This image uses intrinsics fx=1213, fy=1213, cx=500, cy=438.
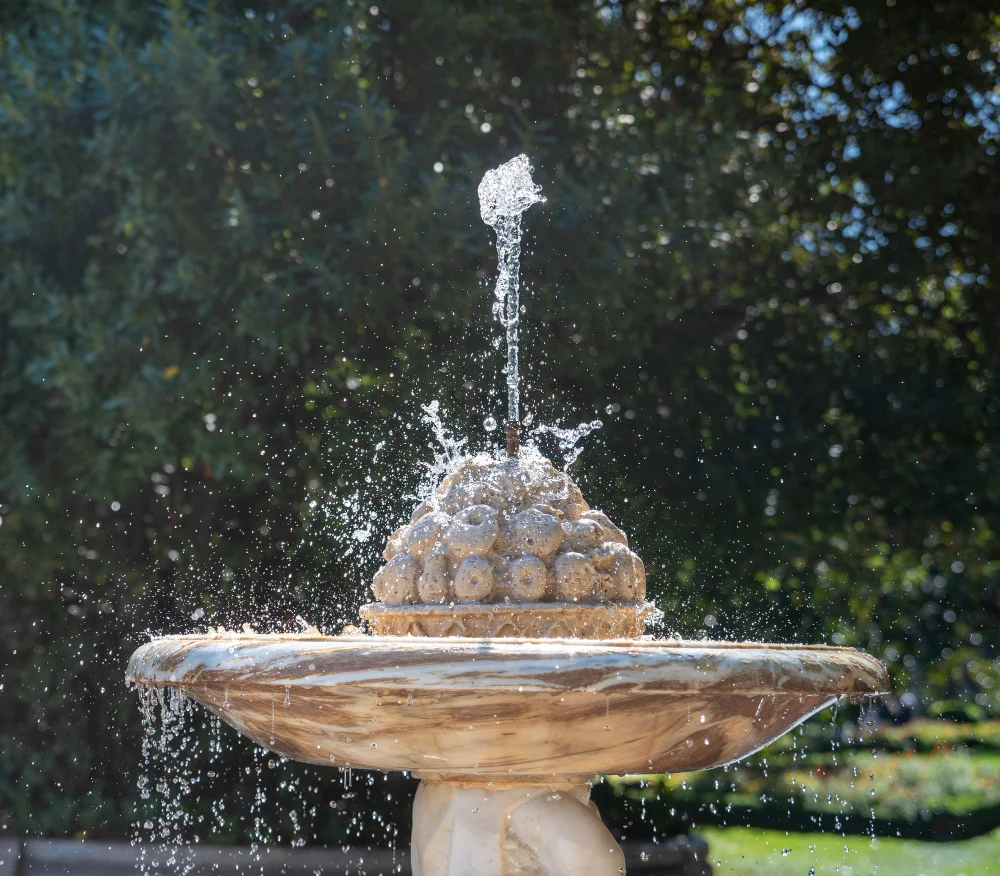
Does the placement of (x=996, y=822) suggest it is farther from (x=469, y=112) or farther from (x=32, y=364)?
(x=32, y=364)

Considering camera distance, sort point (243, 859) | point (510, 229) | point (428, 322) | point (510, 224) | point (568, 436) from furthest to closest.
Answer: point (428, 322)
point (568, 436)
point (243, 859)
point (510, 224)
point (510, 229)

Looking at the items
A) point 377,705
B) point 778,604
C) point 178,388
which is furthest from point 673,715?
point 778,604

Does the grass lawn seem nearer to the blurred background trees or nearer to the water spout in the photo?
the blurred background trees

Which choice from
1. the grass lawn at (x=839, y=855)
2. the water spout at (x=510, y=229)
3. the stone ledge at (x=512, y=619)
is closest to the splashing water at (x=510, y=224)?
the water spout at (x=510, y=229)

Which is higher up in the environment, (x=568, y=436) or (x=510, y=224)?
(x=510, y=224)

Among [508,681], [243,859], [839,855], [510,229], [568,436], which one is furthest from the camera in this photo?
[839,855]

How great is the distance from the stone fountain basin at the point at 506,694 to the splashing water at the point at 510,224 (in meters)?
1.09

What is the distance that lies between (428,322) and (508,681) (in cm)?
347

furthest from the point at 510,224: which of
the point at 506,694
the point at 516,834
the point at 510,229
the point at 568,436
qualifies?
the point at 506,694

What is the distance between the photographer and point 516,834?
2.47 meters

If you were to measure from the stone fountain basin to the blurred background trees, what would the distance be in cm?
263

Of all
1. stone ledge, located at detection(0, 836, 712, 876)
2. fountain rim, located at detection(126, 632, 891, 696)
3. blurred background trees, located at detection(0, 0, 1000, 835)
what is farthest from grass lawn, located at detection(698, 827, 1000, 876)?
fountain rim, located at detection(126, 632, 891, 696)

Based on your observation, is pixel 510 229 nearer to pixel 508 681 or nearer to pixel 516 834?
pixel 516 834

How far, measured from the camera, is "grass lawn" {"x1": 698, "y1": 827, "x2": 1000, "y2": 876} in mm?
6012
